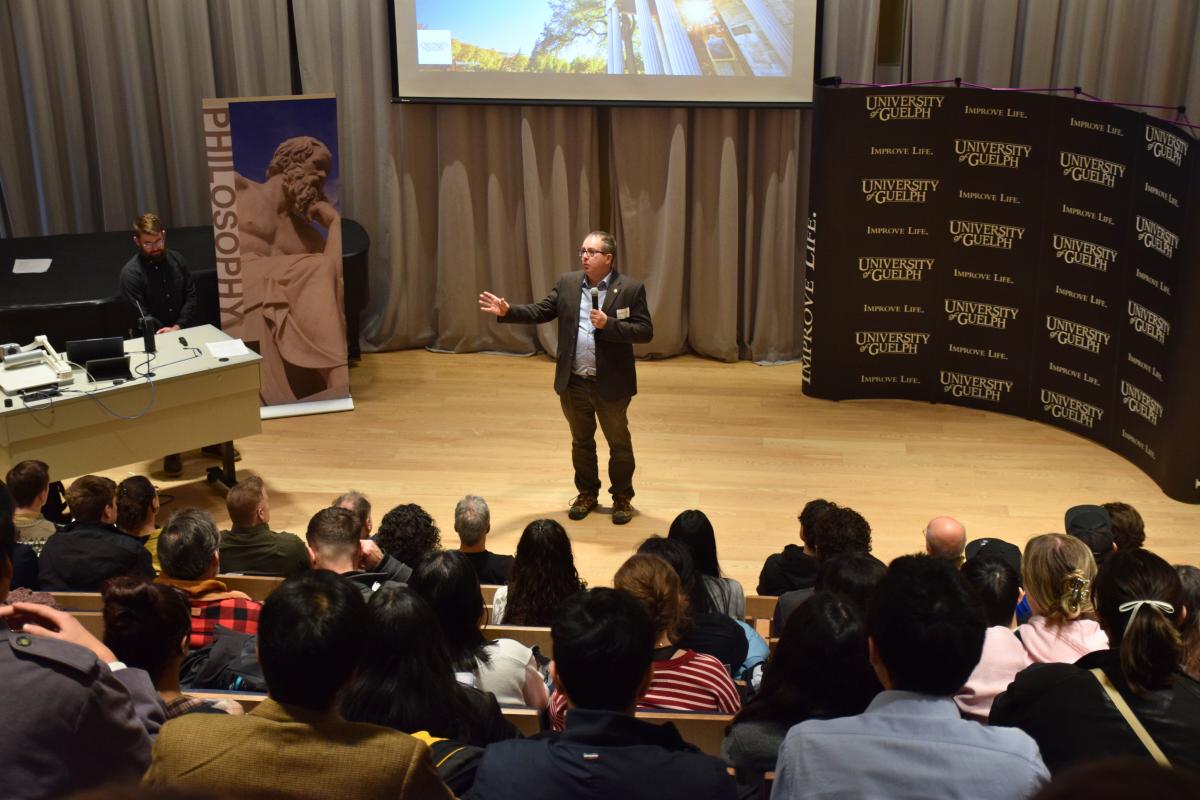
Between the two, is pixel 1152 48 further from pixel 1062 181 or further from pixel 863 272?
pixel 863 272

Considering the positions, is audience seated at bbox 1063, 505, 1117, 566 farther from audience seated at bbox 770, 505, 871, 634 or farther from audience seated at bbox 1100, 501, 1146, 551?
audience seated at bbox 770, 505, 871, 634

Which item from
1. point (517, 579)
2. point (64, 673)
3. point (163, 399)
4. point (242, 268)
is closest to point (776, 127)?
point (242, 268)

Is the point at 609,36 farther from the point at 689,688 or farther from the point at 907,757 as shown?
the point at 907,757

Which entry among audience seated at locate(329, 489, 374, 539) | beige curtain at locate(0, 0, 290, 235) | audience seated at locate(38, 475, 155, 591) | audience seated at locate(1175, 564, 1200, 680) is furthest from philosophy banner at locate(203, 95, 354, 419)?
audience seated at locate(1175, 564, 1200, 680)

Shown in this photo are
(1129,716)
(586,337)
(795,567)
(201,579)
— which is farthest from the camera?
(586,337)

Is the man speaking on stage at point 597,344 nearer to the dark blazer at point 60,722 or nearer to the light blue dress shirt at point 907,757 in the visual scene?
the light blue dress shirt at point 907,757

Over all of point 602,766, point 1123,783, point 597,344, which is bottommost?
point 597,344

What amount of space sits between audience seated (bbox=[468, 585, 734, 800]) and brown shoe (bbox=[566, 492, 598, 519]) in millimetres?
4006

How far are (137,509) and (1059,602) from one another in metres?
3.26

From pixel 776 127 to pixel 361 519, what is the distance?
16.7ft

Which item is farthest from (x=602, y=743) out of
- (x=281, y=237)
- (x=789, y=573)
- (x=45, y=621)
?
(x=281, y=237)

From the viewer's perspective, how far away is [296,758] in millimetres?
1907

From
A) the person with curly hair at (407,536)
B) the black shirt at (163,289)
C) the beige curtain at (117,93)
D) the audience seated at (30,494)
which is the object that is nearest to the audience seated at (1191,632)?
the person with curly hair at (407,536)

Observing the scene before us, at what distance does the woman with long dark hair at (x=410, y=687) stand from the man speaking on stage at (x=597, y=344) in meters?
3.02
